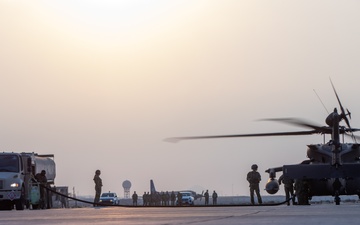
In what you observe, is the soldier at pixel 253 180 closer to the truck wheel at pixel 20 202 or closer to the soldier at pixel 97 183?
the soldier at pixel 97 183

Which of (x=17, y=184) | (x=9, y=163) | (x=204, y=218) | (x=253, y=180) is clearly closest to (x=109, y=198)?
(x=253, y=180)

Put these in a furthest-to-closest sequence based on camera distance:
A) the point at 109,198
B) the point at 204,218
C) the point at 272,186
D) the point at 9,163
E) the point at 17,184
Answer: the point at 109,198
the point at 272,186
the point at 9,163
the point at 17,184
the point at 204,218

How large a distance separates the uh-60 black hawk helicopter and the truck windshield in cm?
707

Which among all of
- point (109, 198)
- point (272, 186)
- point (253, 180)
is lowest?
point (272, 186)

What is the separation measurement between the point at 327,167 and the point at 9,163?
12.3 m

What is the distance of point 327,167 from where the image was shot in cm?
3922

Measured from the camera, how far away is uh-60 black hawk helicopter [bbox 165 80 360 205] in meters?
39.1

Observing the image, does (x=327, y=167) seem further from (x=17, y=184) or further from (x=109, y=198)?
(x=109, y=198)

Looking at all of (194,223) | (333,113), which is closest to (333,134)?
(333,113)

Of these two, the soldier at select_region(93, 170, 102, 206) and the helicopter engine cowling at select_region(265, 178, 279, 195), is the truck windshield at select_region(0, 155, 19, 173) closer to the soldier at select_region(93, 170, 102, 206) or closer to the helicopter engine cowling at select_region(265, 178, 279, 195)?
the soldier at select_region(93, 170, 102, 206)

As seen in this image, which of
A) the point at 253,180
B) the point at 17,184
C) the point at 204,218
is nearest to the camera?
the point at 204,218

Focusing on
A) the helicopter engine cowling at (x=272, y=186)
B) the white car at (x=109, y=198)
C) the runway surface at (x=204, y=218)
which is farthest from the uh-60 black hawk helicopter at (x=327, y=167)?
the white car at (x=109, y=198)

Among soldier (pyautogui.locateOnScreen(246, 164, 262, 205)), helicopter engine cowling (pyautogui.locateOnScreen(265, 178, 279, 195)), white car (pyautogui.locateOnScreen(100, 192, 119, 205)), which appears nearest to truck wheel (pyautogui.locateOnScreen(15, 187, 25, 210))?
helicopter engine cowling (pyautogui.locateOnScreen(265, 178, 279, 195))

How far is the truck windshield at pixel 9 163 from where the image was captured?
1519 inches
